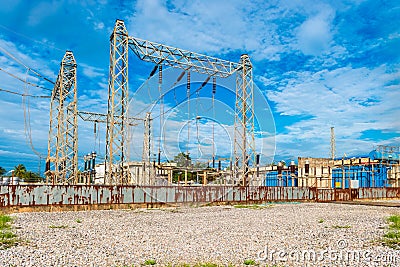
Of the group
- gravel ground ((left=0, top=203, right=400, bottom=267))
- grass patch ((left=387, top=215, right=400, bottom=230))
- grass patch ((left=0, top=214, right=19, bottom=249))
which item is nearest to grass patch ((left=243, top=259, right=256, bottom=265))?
gravel ground ((left=0, top=203, right=400, bottom=267))

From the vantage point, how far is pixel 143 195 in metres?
16.1

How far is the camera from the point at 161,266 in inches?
212

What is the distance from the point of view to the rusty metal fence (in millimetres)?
13695

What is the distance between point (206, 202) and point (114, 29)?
1009 cm

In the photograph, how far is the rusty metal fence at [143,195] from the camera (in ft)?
44.9

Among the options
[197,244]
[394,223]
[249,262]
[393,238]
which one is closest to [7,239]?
[197,244]

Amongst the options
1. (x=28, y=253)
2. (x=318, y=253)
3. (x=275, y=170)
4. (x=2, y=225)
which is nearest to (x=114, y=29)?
(x=2, y=225)

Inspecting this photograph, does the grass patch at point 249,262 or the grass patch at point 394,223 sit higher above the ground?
the grass patch at point 249,262

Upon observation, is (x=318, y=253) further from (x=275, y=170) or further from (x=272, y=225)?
(x=275, y=170)

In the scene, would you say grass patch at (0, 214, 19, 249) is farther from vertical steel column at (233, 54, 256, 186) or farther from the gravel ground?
vertical steel column at (233, 54, 256, 186)

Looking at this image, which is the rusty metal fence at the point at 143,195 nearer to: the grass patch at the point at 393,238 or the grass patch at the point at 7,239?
the grass patch at the point at 7,239

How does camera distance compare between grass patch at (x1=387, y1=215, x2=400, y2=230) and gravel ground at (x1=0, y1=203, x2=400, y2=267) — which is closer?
gravel ground at (x1=0, y1=203, x2=400, y2=267)

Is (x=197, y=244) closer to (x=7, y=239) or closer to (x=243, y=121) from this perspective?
(x=7, y=239)

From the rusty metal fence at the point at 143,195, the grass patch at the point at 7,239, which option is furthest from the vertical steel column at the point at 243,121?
the grass patch at the point at 7,239
